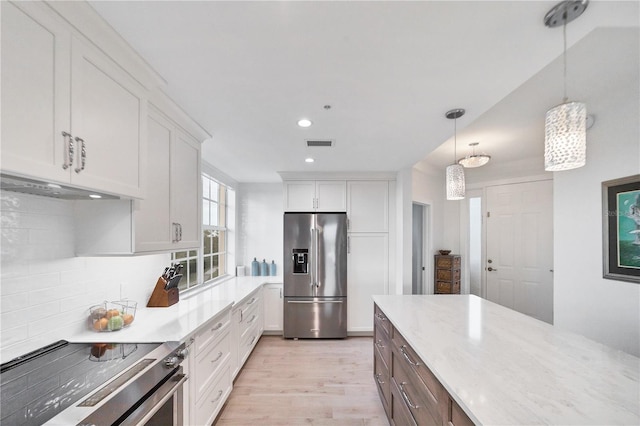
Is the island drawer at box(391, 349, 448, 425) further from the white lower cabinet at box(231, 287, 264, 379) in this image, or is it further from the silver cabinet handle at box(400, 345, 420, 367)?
the white lower cabinet at box(231, 287, 264, 379)

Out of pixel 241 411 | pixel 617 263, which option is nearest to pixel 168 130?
pixel 241 411

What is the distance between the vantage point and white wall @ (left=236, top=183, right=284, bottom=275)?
4.78 m

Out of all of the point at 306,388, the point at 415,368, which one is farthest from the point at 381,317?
the point at 306,388

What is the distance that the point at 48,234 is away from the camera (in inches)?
57.9

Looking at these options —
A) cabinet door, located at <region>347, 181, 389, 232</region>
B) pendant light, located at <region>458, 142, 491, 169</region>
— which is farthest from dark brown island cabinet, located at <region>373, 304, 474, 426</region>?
pendant light, located at <region>458, 142, 491, 169</region>

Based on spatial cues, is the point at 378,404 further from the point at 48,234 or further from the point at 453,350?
the point at 48,234

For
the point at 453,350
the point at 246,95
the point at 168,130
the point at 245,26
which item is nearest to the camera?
the point at 245,26

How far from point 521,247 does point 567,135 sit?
145 inches

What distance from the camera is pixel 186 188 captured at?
2.21 m

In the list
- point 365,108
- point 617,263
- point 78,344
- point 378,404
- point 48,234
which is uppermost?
point 365,108

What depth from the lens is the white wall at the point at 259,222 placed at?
4781 millimetres

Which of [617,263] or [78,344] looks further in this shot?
[617,263]

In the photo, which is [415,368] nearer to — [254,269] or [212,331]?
[212,331]

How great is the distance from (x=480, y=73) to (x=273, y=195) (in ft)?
12.4
